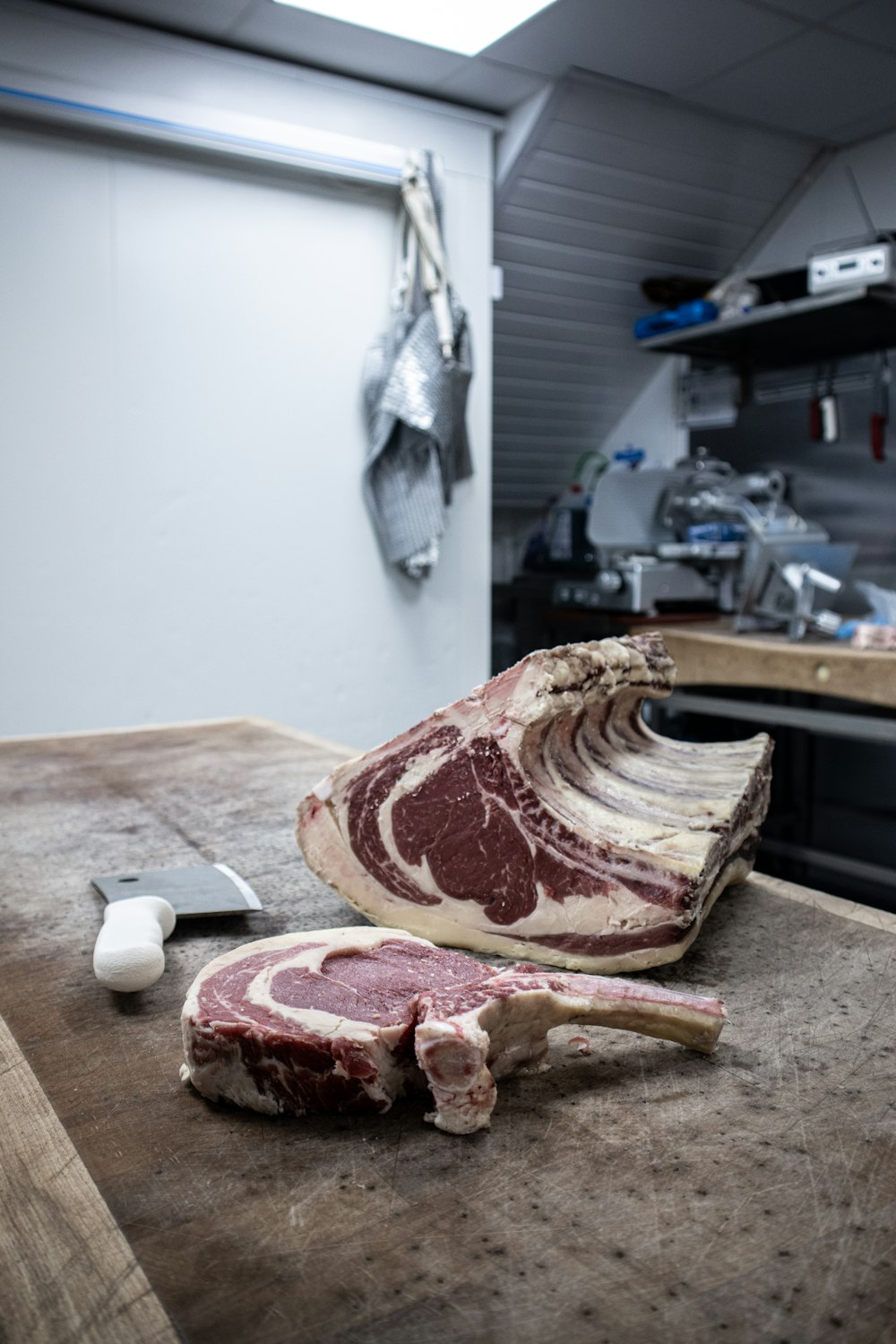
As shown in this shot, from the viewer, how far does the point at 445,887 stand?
4.24ft

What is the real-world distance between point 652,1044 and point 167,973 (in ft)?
1.83

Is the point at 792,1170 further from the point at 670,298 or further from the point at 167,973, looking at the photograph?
the point at 670,298

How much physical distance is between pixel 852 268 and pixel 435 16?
1.72 metres

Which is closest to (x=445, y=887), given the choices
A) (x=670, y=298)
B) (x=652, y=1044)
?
(x=652, y=1044)

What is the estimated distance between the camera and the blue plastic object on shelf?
475 centimetres

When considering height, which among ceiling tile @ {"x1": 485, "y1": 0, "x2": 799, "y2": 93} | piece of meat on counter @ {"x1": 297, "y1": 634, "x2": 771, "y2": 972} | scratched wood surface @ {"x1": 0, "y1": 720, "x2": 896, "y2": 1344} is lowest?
scratched wood surface @ {"x1": 0, "y1": 720, "x2": 896, "y2": 1344}

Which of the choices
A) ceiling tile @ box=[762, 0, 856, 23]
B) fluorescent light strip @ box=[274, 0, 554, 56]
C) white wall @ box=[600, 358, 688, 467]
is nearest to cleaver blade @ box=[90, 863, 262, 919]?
fluorescent light strip @ box=[274, 0, 554, 56]

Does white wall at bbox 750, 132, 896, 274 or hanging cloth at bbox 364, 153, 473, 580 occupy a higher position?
white wall at bbox 750, 132, 896, 274

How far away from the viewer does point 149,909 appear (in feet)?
4.20

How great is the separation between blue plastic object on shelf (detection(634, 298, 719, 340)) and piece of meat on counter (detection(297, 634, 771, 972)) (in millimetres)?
3779

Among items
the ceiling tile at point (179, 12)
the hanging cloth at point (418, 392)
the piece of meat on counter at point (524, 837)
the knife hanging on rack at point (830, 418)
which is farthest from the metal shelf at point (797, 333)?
the piece of meat on counter at point (524, 837)

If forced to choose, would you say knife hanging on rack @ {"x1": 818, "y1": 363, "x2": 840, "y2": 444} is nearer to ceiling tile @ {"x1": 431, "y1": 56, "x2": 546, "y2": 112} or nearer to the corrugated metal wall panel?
the corrugated metal wall panel

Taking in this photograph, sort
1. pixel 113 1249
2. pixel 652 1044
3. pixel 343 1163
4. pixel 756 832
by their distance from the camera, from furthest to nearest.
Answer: pixel 756 832, pixel 652 1044, pixel 343 1163, pixel 113 1249

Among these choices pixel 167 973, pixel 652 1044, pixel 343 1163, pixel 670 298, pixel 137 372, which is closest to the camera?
pixel 343 1163
